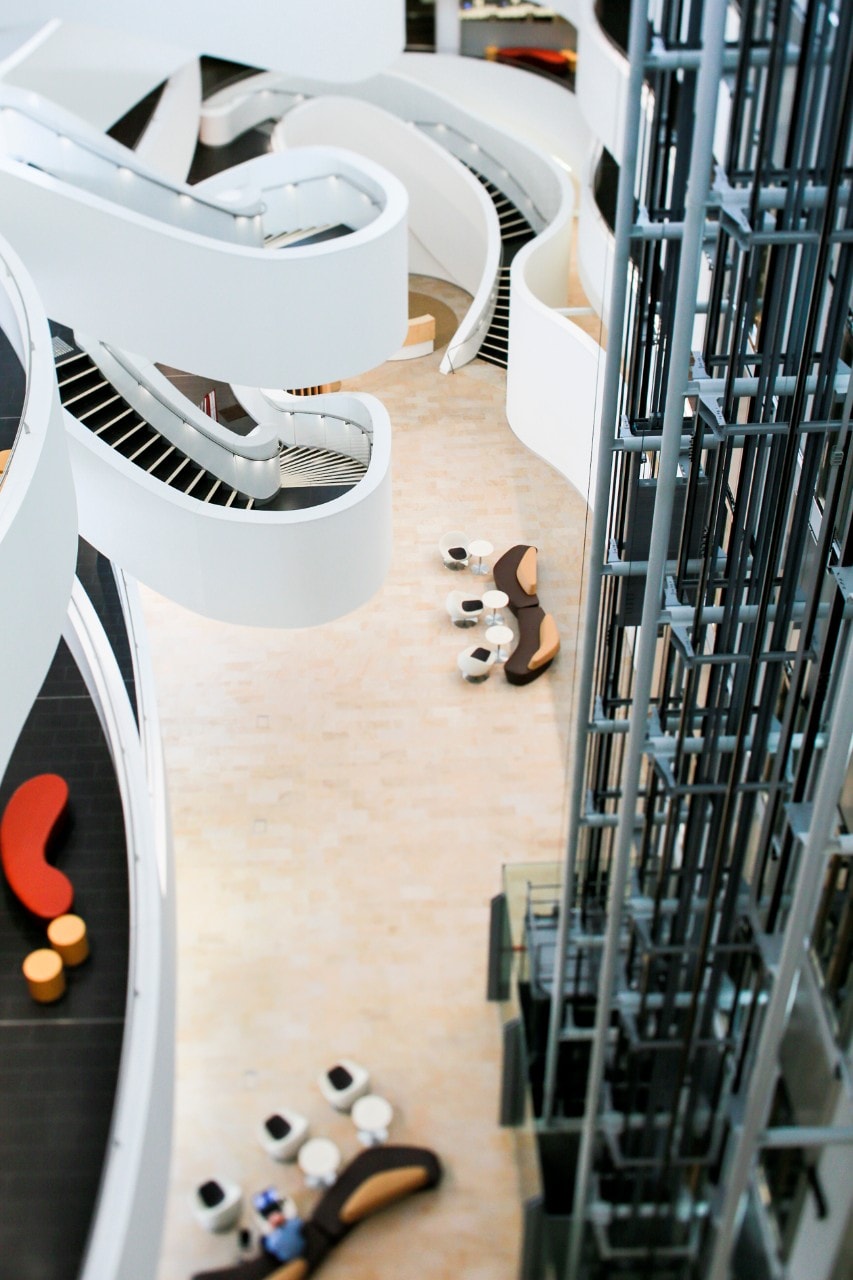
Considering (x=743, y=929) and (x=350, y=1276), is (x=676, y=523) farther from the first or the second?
(x=350, y=1276)

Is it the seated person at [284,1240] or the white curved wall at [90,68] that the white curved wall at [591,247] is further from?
the seated person at [284,1240]

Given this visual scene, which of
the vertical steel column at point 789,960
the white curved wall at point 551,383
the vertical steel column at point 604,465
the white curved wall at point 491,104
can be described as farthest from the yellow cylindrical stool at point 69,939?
the white curved wall at point 491,104

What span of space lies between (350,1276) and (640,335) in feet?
22.8

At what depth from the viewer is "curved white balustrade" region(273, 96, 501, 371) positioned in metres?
20.2

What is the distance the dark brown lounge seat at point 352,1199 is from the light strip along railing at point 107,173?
25.3ft

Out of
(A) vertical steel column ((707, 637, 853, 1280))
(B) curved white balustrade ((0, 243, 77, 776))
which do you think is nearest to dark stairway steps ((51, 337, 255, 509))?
(B) curved white balustrade ((0, 243, 77, 776))

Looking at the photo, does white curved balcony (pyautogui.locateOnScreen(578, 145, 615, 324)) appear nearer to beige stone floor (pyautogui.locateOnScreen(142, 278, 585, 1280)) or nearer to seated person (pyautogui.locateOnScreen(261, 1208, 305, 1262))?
beige stone floor (pyautogui.locateOnScreen(142, 278, 585, 1280))

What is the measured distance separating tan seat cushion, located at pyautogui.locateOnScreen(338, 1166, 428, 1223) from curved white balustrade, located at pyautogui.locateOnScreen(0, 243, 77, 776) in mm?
4801

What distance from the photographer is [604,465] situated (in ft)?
21.2

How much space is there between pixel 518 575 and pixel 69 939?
855 cm

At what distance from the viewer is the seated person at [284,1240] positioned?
9.19m

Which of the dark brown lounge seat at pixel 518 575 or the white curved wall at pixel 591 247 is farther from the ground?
the white curved wall at pixel 591 247

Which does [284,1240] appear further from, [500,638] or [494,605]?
[494,605]

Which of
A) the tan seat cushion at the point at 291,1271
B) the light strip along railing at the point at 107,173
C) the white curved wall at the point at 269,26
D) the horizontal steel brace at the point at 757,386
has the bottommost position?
the tan seat cushion at the point at 291,1271
